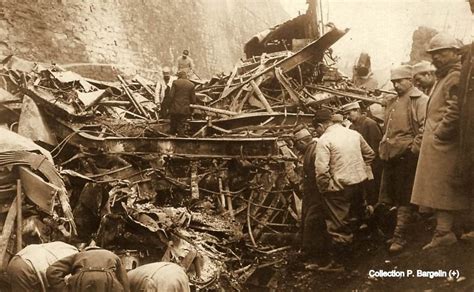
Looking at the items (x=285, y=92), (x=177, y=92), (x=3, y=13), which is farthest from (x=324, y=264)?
(x=3, y=13)

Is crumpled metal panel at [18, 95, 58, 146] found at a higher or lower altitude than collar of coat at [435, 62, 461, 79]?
lower

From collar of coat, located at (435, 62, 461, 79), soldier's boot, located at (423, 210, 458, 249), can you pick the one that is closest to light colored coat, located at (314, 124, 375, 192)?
soldier's boot, located at (423, 210, 458, 249)

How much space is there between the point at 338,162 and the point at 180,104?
438 cm

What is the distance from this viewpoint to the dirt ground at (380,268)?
12.0ft

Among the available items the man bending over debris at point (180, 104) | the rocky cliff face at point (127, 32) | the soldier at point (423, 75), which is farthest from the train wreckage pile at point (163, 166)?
the rocky cliff face at point (127, 32)

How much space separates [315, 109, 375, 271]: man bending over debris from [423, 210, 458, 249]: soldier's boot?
94cm

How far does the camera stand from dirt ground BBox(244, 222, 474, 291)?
3.65 meters

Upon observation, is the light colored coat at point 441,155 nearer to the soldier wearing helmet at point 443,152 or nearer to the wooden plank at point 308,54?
the soldier wearing helmet at point 443,152

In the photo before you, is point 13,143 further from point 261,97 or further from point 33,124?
point 261,97

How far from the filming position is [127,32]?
16469 millimetres

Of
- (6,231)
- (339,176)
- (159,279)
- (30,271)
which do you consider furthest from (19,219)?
(339,176)

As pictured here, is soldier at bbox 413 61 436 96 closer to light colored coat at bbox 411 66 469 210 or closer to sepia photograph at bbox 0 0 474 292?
sepia photograph at bbox 0 0 474 292

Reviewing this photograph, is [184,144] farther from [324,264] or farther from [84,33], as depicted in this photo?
[84,33]

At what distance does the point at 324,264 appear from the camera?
5.05 metres
